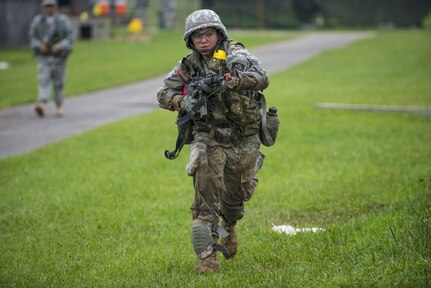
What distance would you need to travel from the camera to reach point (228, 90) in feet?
20.7

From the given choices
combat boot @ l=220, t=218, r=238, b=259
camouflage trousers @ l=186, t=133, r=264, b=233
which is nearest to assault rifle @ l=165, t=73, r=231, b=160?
camouflage trousers @ l=186, t=133, r=264, b=233

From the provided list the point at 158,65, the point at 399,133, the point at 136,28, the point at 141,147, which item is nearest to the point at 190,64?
the point at 141,147

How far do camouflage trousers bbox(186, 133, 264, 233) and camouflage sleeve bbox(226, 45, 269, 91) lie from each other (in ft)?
1.88

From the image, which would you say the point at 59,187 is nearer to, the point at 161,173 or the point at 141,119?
the point at 161,173

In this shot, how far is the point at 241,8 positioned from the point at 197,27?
43927 mm

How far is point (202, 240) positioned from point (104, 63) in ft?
83.7

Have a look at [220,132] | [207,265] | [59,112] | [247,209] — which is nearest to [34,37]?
[59,112]

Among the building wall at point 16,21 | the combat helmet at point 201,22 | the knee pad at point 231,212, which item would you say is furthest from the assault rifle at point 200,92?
the building wall at point 16,21

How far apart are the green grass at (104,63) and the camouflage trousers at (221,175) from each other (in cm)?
1352

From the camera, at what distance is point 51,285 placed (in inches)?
250

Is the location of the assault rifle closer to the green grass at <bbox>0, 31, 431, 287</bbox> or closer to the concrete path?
the green grass at <bbox>0, 31, 431, 287</bbox>

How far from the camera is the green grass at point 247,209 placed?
6.37 meters

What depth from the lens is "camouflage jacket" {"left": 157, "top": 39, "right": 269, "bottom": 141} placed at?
631 centimetres

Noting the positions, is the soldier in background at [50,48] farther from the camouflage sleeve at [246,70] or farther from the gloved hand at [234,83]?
the gloved hand at [234,83]
